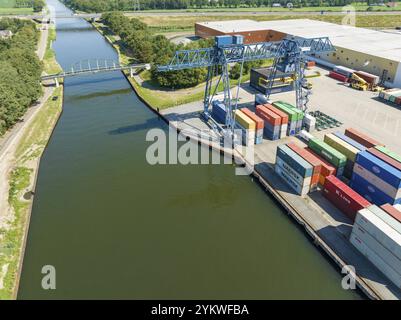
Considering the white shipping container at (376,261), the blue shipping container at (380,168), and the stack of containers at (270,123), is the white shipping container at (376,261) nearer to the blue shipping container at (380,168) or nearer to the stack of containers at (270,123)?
the blue shipping container at (380,168)

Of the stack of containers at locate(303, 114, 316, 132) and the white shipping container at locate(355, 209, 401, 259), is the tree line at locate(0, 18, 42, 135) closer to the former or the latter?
the stack of containers at locate(303, 114, 316, 132)

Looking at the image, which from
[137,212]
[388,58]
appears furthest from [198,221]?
[388,58]

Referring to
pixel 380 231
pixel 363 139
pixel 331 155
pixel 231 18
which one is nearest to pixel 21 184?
pixel 331 155

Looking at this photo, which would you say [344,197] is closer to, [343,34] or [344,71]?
[344,71]

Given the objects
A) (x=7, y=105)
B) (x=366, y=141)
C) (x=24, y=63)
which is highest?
(x=24, y=63)

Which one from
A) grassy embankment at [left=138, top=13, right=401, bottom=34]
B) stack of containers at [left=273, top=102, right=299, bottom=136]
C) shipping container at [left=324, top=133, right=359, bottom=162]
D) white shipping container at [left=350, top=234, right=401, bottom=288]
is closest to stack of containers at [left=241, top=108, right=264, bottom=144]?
stack of containers at [left=273, top=102, right=299, bottom=136]
